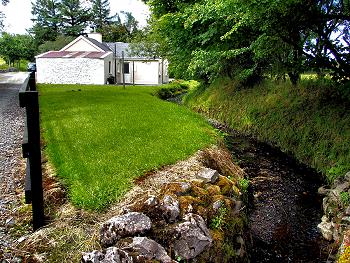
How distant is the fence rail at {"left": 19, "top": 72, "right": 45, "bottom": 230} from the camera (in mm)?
4449

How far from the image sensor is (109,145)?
27.8ft

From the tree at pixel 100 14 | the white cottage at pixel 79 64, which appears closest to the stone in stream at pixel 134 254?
the white cottage at pixel 79 64

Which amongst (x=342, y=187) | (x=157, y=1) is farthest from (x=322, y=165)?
(x=157, y=1)

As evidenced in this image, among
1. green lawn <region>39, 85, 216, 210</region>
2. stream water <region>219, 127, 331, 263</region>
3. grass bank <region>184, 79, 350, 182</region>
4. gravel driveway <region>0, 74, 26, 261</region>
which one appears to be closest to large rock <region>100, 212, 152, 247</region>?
green lawn <region>39, 85, 216, 210</region>

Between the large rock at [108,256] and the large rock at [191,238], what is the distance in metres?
0.87

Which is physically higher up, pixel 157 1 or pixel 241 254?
pixel 157 1

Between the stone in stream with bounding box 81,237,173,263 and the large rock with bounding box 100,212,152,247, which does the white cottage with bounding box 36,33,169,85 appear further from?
the stone in stream with bounding box 81,237,173,263

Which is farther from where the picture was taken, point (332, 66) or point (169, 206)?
point (332, 66)

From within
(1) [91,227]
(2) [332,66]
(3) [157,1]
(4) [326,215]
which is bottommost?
(4) [326,215]

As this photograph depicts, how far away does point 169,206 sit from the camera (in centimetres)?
520

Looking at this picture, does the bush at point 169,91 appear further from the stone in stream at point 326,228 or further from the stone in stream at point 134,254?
the stone in stream at point 134,254

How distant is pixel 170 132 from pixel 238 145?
4.06 meters

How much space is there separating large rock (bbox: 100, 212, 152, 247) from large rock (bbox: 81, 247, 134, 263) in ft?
1.13

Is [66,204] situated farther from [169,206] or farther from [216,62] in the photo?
[216,62]
